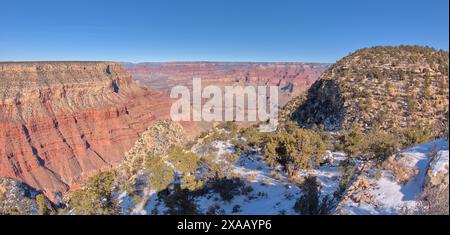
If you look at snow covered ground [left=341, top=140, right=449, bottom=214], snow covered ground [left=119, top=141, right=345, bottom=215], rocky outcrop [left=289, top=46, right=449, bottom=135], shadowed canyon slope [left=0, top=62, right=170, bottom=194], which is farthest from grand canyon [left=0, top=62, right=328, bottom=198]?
snow covered ground [left=341, top=140, right=449, bottom=214]

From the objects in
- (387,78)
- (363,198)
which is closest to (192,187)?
(363,198)

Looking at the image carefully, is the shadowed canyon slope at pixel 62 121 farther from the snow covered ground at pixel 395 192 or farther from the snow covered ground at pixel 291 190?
the snow covered ground at pixel 395 192

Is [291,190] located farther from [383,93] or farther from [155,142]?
[155,142]

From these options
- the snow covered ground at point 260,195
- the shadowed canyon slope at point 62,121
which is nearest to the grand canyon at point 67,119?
the shadowed canyon slope at point 62,121

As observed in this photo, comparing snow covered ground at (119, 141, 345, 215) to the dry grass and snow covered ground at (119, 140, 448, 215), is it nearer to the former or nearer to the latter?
snow covered ground at (119, 140, 448, 215)

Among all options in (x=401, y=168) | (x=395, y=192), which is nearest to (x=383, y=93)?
(x=401, y=168)
